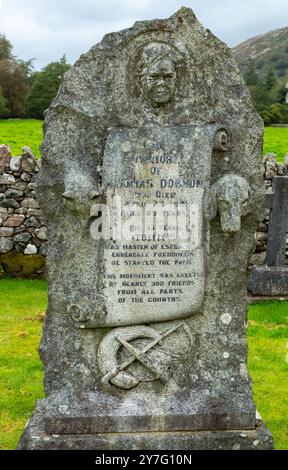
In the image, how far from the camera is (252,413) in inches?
187

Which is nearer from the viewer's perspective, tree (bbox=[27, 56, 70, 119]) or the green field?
the green field

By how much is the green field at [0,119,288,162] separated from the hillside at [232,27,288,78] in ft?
242

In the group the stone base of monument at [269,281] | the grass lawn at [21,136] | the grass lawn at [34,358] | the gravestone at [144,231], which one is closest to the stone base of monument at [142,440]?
the gravestone at [144,231]

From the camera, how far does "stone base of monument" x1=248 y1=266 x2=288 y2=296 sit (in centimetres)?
1054

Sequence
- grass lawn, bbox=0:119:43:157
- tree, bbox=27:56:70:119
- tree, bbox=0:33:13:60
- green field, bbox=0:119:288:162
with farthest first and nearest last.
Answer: tree, bbox=0:33:13:60 → tree, bbox=27:56:70:119 → grass lawn, bbox=0:119:43:157 → green field, bbox=0:119:288:162

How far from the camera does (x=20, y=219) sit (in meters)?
12.1

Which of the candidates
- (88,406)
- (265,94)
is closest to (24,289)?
(88,406)

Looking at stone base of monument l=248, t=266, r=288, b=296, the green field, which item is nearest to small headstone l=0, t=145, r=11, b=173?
stone base of monument l=248, t=266, r=288, b=296

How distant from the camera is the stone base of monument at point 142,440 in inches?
180

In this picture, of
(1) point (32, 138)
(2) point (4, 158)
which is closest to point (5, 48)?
(1) point (32, 138)

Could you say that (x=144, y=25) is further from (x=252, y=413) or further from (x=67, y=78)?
(x=252, y=413)

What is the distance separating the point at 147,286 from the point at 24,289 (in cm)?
686

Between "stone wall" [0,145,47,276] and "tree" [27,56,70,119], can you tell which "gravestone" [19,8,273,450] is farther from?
"tree" [27,56,70,119]

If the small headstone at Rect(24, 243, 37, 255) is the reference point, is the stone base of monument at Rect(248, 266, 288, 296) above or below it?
below
